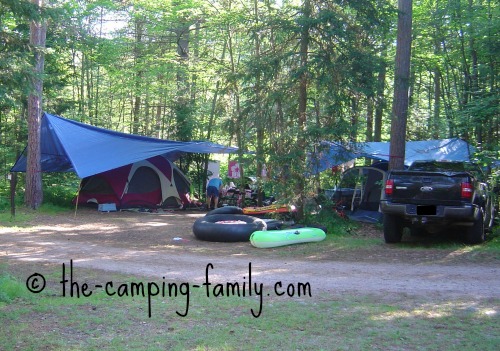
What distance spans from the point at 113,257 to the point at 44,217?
21.4 feet

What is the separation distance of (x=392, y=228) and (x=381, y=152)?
5.61 meters

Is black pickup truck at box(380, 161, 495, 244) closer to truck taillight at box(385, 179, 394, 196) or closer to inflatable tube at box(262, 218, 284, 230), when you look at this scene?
truck taillight at box(385, 179, 394, 196)

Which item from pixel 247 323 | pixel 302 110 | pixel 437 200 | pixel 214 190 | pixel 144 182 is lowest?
pixel 247 323

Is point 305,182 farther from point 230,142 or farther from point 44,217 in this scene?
point 44,217

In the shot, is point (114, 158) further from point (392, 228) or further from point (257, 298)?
point (257, 298)

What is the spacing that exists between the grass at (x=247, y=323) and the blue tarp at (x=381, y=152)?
20.9ft

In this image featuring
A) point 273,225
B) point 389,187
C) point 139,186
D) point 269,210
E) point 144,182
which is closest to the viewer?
point 389,187

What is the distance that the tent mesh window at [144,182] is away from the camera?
1817cm

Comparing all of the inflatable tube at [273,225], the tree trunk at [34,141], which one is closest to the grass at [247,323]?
the inflatable tube at [273,225]

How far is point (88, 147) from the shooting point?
15859 mm

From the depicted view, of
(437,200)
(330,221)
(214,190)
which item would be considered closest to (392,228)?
(437,200)

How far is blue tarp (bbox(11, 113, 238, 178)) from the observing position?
15.2m

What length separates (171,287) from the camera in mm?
6672

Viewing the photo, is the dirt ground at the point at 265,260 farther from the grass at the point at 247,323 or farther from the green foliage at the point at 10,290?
the green foliage at the point at 10,290
